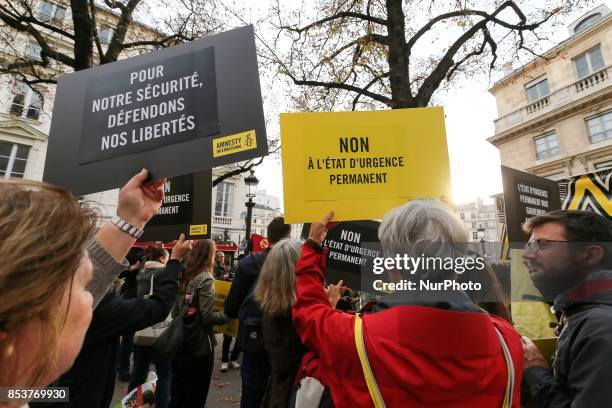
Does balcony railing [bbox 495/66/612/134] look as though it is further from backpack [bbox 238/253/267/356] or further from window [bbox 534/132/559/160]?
backpack [bbox 238/253/267/356]

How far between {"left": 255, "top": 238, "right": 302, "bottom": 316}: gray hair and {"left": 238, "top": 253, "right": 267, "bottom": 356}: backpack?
1.37ft

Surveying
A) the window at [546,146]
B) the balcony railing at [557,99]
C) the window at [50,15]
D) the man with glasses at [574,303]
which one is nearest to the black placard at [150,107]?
the man with glasses at [574,303]

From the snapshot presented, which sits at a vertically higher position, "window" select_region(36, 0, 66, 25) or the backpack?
"window" select_region(36, 0, 66, 25)

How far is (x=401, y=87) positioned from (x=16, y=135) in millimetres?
23334

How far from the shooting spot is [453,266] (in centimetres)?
136

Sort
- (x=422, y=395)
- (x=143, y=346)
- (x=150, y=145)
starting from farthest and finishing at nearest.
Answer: (x=143, y=346) → (x=150, y=145) → (x=422, y=395)

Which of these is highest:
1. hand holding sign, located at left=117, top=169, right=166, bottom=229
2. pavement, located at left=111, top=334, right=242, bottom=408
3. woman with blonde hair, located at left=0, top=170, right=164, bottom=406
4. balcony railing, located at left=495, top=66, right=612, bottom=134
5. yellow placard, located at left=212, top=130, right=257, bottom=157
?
balcony railing, located at left=495, top=66, right=612, bottom=134

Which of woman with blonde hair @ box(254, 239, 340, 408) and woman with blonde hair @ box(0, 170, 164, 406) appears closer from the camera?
woman with blonde hair @ box(0, 170, 164, 406)

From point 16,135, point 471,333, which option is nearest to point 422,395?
point 471,333

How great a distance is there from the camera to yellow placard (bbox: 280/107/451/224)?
1.83 metres

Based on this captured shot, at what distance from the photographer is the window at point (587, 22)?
22875mm

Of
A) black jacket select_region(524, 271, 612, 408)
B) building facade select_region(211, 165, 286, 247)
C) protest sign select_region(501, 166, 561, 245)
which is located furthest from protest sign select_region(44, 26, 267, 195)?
building facade select_region(211, 165, 286, 247)

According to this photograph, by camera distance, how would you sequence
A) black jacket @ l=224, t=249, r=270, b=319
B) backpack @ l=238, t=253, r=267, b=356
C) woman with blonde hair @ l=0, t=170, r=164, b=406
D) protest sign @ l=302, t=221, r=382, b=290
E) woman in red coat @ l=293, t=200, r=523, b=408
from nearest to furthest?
woman with blonde hair @ l=0, t=170, r=164, b=406, woman in red coat @ l=293, t=200, r=523, b=408, backpack @ l=238, t=253, r=267, b=356, protest sign @ l=302, t=221, r=382, b=290, black jacket @ l=224, t=249, r=270, b=319

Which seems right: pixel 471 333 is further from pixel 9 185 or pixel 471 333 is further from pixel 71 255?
pixel 9 185
